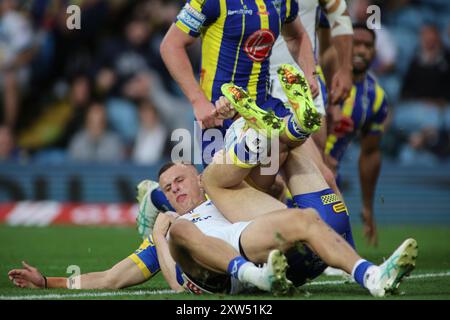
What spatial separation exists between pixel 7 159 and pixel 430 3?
298 inches

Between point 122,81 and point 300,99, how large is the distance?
1006 centimetres

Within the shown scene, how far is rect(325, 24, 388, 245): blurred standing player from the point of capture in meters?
10.1

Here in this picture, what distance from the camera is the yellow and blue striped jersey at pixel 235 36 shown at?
24.0 ft

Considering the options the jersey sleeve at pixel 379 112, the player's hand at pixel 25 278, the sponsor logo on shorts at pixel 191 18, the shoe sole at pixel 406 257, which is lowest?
the player's hand at pixel 25 278

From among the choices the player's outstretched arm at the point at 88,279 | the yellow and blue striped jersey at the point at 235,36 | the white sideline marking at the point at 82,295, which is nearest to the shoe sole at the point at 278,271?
the white sideline marking at the point at 82,295

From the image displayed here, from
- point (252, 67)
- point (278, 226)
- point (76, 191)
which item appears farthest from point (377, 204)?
point (278, 226)

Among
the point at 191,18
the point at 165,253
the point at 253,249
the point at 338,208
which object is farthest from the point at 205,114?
the point at 253,249

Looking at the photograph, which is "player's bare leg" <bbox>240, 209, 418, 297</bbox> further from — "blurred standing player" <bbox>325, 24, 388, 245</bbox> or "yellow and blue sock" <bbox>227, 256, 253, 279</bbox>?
"blurred standing player" <bbox>325, 24, 388, 245</bbox>

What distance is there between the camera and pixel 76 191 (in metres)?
15.2

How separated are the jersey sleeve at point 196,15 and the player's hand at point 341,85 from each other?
5.06 feet

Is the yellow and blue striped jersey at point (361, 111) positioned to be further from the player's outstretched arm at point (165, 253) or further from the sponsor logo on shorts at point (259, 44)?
the player's outstretched arm at point (165, 253)

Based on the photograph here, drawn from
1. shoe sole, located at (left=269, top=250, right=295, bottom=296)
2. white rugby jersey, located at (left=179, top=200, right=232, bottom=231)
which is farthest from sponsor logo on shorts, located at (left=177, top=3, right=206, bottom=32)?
shoe sole, located at (left=269, top=250, right=295, bottom=296)

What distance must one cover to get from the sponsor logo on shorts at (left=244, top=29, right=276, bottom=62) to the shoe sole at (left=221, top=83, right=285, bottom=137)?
1.02 meters
